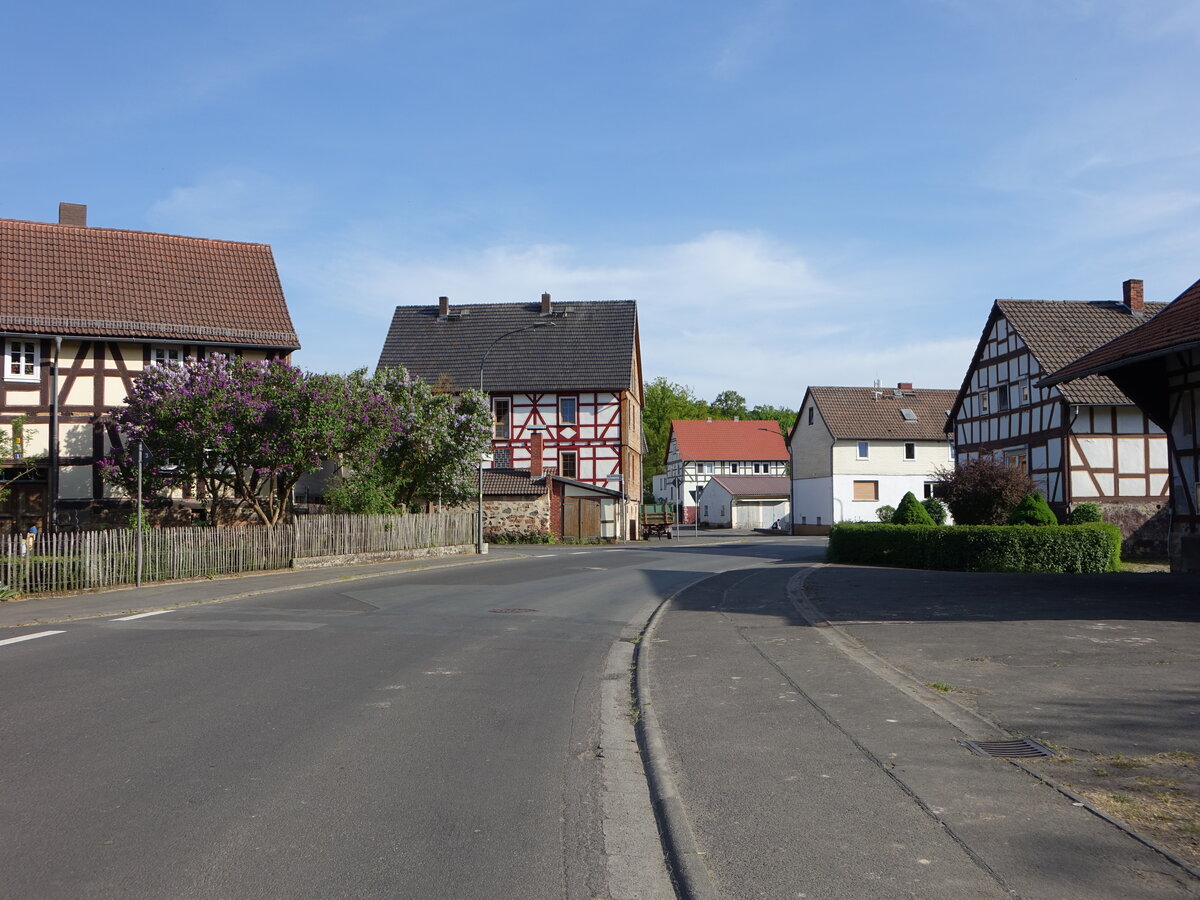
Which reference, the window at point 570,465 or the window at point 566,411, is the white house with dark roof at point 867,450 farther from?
the window at point 566,411

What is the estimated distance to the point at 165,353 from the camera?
100 feet

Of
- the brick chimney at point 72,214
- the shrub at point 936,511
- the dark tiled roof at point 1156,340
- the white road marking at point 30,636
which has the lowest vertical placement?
the white road marking at point 30,636

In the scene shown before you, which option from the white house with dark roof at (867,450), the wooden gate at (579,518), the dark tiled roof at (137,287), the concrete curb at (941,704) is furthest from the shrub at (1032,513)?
the white house with dark roof at (867,450)

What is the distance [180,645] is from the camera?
12578 millimetres

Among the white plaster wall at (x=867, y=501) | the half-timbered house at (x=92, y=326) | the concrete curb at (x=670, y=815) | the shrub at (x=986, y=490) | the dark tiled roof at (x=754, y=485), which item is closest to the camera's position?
the concrete curb at (x=670, y=815)

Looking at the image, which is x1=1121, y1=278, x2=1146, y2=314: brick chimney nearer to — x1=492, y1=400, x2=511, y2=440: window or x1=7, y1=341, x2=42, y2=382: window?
x1=492, y1=400, x2=511, y2=440: window

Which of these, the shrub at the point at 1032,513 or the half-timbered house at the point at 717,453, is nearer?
the shrub at the point at 1032,513

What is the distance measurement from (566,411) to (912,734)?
48.0m

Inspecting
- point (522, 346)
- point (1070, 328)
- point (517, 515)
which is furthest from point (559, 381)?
point (1070, 328)

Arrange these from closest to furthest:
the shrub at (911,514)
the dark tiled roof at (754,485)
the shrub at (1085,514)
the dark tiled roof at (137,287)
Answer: the dark tiled roof at (137,287) → the shrub at (911,514) → the shrub at (1085,514) → the dark tiled roof at (754,485)

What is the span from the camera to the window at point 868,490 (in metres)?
63.0

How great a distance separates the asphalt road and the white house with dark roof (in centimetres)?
5033

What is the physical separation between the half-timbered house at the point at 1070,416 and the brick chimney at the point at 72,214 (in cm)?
3365

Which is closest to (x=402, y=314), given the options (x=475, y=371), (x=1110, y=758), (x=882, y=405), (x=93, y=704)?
(x=475, y=371)
